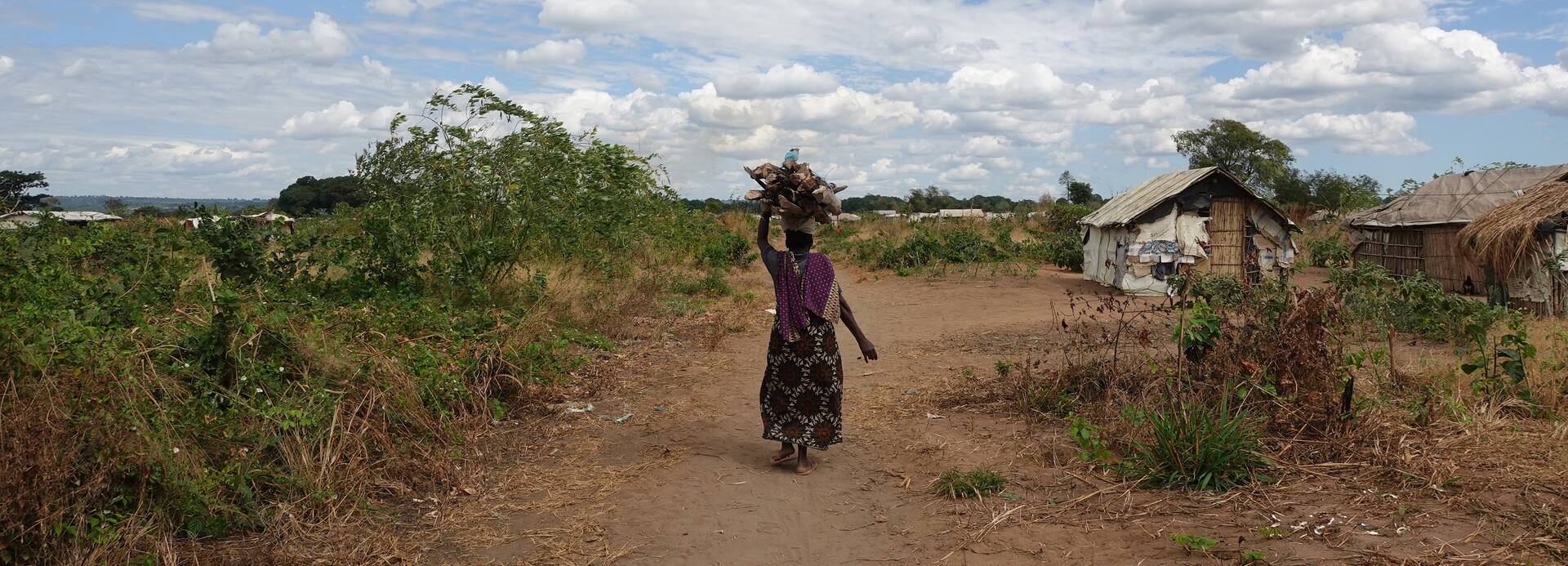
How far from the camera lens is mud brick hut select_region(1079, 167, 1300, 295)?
15.1 meters

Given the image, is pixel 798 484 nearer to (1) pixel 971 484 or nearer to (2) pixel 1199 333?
(1) pixel 971 484

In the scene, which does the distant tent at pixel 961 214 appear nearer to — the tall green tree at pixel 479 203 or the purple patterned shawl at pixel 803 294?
the tall green tree at pixel 479 203

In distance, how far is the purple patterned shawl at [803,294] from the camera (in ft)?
17.8

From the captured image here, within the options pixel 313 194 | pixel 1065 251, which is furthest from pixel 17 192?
pixel 313 194

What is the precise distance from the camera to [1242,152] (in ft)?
120

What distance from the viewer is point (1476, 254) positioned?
44.1 feet

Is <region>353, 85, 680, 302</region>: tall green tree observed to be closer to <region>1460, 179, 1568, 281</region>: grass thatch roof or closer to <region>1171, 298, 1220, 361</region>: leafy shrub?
<region>1171, 298, 1220, 361</region>: leafy shrub

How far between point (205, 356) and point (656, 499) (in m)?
2.27

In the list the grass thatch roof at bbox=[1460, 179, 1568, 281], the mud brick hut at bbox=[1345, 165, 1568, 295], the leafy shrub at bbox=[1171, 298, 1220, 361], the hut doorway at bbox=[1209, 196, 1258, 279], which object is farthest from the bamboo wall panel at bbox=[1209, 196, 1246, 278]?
the leafy shrub at bbox=[1171, 298, 1220, 361]

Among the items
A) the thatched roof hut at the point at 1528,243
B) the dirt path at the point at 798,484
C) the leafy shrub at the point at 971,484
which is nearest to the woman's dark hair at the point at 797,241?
the dirt path at the point at 798,484

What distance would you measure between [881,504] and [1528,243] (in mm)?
11564

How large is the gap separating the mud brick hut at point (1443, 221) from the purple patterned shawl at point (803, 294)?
12.4 metres

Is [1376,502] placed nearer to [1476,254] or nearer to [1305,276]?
[1476,254]

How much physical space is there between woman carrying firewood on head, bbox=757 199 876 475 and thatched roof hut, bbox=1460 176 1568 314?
10.3m
